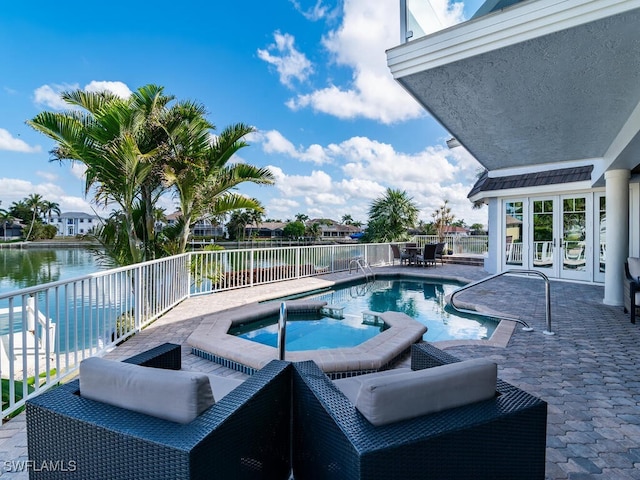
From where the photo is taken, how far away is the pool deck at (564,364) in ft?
6.82

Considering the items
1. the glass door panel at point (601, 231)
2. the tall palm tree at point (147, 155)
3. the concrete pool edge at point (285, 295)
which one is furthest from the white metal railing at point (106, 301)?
the glass door panel at point (601, 231)

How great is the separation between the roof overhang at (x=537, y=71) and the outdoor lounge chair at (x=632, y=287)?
1.89 metres

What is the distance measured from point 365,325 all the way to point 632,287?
158 inches

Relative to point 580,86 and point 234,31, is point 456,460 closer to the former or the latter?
point 580,86

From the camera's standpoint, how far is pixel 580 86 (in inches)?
136

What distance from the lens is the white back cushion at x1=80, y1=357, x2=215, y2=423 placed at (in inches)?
52.2

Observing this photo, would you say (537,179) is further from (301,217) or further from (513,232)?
(301,217)

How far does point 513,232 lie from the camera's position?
10.3m

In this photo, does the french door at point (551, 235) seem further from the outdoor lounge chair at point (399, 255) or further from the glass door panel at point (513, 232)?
the outdoor lounge chair at point (399, 255)

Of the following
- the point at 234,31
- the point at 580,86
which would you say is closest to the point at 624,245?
the point at 580,86

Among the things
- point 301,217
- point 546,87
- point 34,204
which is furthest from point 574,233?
point 34,204

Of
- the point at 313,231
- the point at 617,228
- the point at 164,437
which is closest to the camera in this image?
the point at 164,437

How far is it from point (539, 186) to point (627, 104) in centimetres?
576

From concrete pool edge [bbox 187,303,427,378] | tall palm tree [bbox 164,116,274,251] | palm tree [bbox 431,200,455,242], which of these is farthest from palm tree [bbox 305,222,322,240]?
concrete pool edge [bbox 187,303,427,378]
